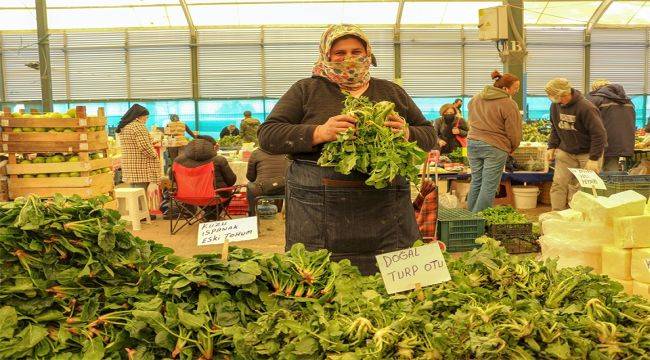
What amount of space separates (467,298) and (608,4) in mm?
17233

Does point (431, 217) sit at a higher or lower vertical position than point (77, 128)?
lower

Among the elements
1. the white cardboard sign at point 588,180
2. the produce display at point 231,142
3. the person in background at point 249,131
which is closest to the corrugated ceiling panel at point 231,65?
the produce display at point 231,142

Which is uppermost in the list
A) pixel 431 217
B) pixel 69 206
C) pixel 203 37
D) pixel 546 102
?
pixel 203 37

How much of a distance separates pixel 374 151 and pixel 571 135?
4.58 m

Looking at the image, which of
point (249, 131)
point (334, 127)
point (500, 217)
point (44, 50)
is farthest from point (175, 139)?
point (334, 127)

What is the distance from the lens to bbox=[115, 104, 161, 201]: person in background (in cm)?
799

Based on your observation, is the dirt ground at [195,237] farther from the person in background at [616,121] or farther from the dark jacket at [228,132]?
the dark jacket at [228,132]

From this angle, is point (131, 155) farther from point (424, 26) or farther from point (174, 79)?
point (424, 26)

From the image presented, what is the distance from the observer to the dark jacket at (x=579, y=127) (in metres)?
6.10

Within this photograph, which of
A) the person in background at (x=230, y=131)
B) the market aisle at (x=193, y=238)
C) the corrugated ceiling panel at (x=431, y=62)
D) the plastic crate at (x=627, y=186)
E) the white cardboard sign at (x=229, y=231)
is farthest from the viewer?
the corrugated ceiling panel at (x=431, y=62)

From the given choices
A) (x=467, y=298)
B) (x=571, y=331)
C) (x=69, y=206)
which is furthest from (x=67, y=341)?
(x=571, y=331)

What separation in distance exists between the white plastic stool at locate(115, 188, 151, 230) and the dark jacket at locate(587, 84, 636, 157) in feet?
18.6

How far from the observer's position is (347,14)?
1702 centimetres

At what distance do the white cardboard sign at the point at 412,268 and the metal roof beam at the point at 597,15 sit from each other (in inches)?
671
